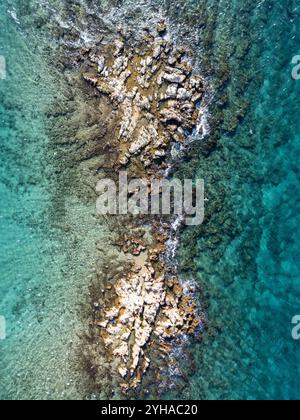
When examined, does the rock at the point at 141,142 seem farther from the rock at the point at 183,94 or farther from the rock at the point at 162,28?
the rock at the point at 162,28

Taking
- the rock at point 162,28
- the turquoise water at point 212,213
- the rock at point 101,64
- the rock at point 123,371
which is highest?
the rock at point 162,28

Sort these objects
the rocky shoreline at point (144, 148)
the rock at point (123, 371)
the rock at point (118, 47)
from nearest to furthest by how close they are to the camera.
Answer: the rock at point (123, 371)
the rocky shoreline at point (144, 148)
the rock at point (118, 47)

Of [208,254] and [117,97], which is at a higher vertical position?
[117,97]

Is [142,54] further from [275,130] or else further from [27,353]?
[27,353]

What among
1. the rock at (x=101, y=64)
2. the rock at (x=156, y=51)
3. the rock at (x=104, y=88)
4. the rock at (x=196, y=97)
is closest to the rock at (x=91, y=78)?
the rock at (x=104, y=88)

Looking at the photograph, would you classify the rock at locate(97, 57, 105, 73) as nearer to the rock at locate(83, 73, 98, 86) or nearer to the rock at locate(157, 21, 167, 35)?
the rock at locate(83, 73, 98, 86)
